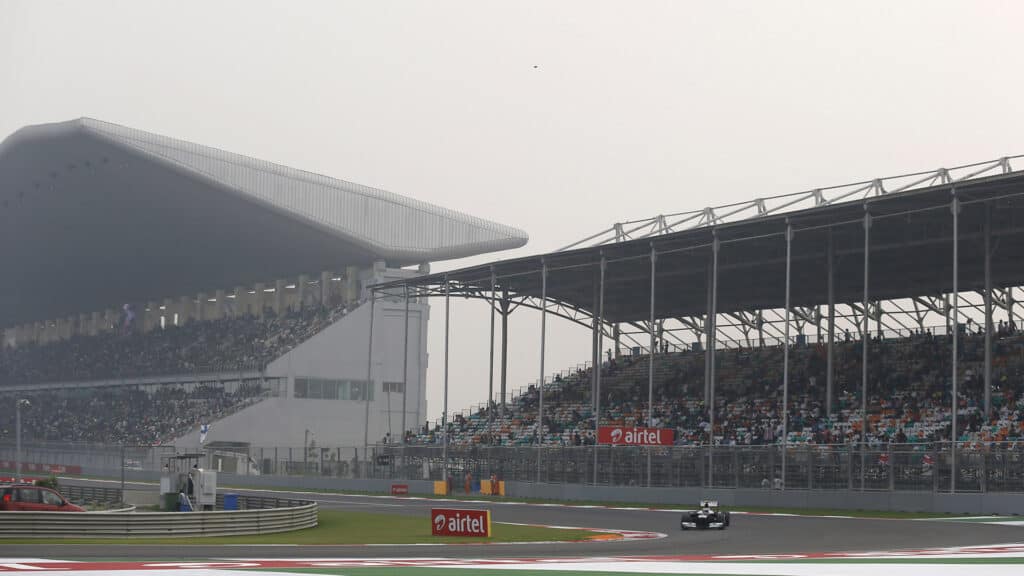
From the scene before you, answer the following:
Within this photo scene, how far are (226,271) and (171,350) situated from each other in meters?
9.07

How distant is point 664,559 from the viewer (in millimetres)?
24344

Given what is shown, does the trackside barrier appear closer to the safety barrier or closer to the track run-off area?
the track run-off area

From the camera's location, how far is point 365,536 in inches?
1296

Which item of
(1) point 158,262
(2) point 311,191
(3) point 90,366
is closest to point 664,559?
(2) point 311,191

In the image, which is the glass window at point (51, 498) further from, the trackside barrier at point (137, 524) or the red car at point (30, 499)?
the trackside barrier at point (137, 524)

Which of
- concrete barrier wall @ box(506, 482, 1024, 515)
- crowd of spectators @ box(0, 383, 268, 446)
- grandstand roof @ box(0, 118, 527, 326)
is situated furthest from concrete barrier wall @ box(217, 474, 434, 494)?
grandstand roof @ box(0, 118, 527, 326)

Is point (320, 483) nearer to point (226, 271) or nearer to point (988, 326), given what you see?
point (226, 271)

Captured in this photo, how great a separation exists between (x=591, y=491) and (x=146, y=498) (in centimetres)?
1635

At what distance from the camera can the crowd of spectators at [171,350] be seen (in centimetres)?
9250

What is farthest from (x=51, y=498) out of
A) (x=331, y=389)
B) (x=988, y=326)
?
(x=331, y=389)

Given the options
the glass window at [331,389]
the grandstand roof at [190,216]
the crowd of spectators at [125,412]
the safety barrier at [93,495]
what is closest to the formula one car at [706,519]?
the safety barrier at [93,495]

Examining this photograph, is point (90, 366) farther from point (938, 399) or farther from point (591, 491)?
point (938, 399)

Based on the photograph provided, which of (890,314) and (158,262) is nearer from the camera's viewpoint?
(890,314)

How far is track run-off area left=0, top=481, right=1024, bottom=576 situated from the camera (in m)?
21.3
